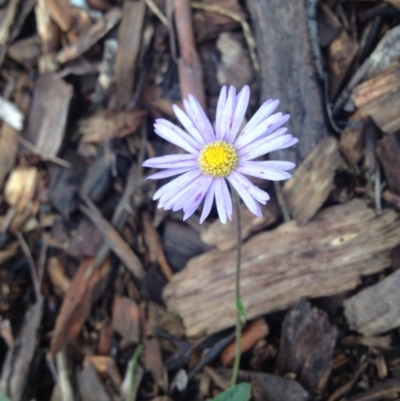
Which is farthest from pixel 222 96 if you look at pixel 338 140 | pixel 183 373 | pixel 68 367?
pixel 68 367

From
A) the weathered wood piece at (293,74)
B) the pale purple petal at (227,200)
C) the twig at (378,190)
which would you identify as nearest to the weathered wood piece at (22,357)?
the pale purple petal at (227,200)

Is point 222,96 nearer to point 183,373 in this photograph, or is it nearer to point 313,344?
point 313,344

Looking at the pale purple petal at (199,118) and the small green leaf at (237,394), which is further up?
the pale purple petal at (199,118)

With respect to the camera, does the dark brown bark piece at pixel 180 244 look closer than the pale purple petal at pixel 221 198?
No

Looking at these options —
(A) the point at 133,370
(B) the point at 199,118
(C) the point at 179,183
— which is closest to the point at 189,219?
(C) the point at 179,183

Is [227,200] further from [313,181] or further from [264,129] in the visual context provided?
[313,181]

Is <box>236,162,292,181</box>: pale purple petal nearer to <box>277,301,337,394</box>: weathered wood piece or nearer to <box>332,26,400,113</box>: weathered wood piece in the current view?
<box>332,26,400,113</box>: weathered wood piece

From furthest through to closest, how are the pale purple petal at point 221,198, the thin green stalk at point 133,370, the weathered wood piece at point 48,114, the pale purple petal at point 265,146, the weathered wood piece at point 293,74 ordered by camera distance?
the weathered wood piece at point 48,114 → the thin green stalk at point 133,370 → the weathered wood piece at point 293,74 → the pale purple petal at point 221,198 → the pale purple petal at point 265,146

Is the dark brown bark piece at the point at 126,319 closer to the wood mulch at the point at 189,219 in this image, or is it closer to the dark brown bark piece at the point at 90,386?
the wood mulch at the point at 189,219

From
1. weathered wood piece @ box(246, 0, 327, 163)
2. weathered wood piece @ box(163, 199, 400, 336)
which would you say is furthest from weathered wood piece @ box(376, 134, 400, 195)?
weathered wood piece @ box(246, 0, 327, 163)
